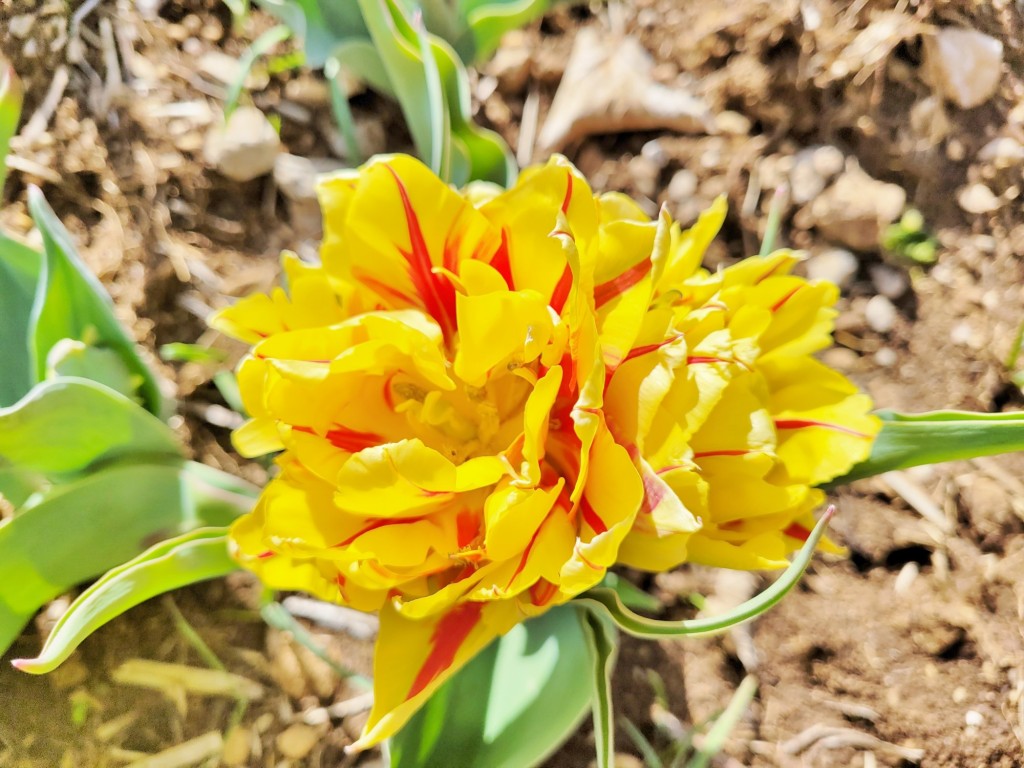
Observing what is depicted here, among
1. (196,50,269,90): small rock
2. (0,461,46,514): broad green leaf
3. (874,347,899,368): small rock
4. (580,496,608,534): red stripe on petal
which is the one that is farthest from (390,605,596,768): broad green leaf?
(196,50,269,90): small rock

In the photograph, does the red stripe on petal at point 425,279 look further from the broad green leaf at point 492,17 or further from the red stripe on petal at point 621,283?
the broad green leaf at point 492,17

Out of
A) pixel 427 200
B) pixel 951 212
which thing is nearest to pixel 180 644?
pixel 427 200

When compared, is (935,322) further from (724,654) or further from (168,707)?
(168,707)

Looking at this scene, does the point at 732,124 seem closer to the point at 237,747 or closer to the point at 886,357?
the point at 886,357

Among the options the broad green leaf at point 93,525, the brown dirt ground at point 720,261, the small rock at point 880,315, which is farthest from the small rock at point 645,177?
the broad green leaf at point 93,525

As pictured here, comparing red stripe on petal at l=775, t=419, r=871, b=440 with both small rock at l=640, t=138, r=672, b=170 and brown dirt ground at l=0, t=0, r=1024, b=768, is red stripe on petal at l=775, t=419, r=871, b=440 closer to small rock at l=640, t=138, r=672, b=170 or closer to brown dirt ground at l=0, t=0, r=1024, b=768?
brown dirt ground at l=0, t=0, r=1024, b=768
